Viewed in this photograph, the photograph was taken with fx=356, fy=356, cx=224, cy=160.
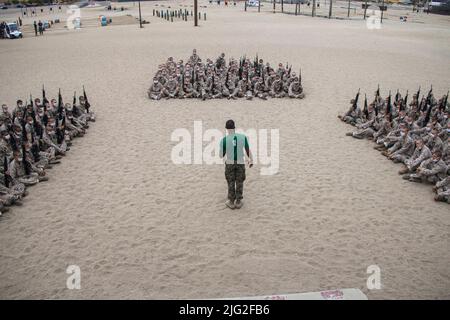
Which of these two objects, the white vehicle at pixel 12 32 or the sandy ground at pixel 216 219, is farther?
the white vehicle at pixel 12 32

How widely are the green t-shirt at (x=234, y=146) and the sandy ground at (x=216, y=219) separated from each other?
1.29m

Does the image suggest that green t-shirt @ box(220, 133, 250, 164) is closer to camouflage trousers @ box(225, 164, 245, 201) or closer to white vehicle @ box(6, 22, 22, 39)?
camouflage trousers @ box(225, 164, 245, 201)

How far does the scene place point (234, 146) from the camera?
300 inches

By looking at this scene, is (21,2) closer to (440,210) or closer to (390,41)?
(390,41)

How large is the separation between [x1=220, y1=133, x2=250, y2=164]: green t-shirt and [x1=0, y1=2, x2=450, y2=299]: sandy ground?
4.24 ft

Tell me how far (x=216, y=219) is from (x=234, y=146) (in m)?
1.66

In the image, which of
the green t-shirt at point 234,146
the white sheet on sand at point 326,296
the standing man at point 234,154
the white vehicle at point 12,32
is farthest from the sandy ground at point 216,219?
the white vehicle at point 12,32

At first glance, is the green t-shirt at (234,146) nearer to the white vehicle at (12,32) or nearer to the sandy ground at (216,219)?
the sandy ground at (216,219)

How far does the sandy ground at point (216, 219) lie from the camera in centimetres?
606

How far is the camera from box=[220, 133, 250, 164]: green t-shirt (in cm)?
760

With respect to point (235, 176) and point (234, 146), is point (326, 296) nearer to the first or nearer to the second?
point (235, 176)

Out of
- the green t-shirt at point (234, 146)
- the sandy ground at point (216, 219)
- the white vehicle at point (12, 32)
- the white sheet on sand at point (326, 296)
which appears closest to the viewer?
the white sheet on sand at point (326, 296)

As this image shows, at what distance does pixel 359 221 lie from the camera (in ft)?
25.3

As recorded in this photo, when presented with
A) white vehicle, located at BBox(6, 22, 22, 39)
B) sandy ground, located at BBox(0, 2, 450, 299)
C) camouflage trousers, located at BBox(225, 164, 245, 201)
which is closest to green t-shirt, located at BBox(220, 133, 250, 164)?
camouflage trousers, located at BBox(225, 164, 245, 201)
